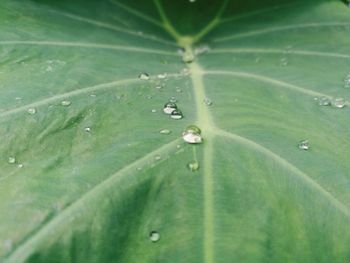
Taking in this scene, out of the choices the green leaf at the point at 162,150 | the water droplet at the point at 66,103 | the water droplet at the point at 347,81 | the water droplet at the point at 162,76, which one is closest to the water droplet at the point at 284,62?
the green leaf at the point at 162,150

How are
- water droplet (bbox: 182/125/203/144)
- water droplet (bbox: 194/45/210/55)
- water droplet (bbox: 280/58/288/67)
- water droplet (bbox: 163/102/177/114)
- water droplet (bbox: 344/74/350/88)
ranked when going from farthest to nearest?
water droplet (bbox: 194/45/210/55) → water droplet (bbox: 280/58/288/67) → water droplet (bbox: 344/74/350/88) → water droplet (bbox: 163/102/177/114) → water droplet (bbox: 182/125/203/144)

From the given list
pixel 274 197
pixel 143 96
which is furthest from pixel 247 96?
pixel 274 197

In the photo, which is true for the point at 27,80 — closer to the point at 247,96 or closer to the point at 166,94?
the point at 166,94

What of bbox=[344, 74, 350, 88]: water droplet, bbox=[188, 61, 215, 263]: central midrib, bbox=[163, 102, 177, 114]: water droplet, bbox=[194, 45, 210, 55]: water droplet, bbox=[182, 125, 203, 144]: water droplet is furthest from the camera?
bbox=[194, 45, 210, 55]: water droplet

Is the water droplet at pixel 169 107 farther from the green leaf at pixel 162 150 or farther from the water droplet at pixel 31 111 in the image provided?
the water droplet at pixel 31 111

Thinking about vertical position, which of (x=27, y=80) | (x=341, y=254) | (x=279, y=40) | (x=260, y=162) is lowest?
(x=341, y=254)

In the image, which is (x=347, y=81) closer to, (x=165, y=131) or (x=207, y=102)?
(x=207, y=102)

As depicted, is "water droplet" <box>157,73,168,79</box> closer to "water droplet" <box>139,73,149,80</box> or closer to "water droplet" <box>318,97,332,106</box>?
"water droplet" <box>139,73,149,80</box>

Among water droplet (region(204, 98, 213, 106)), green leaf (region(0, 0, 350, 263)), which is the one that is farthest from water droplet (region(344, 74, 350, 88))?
water droplet (region(204, 98, 213, 106))
